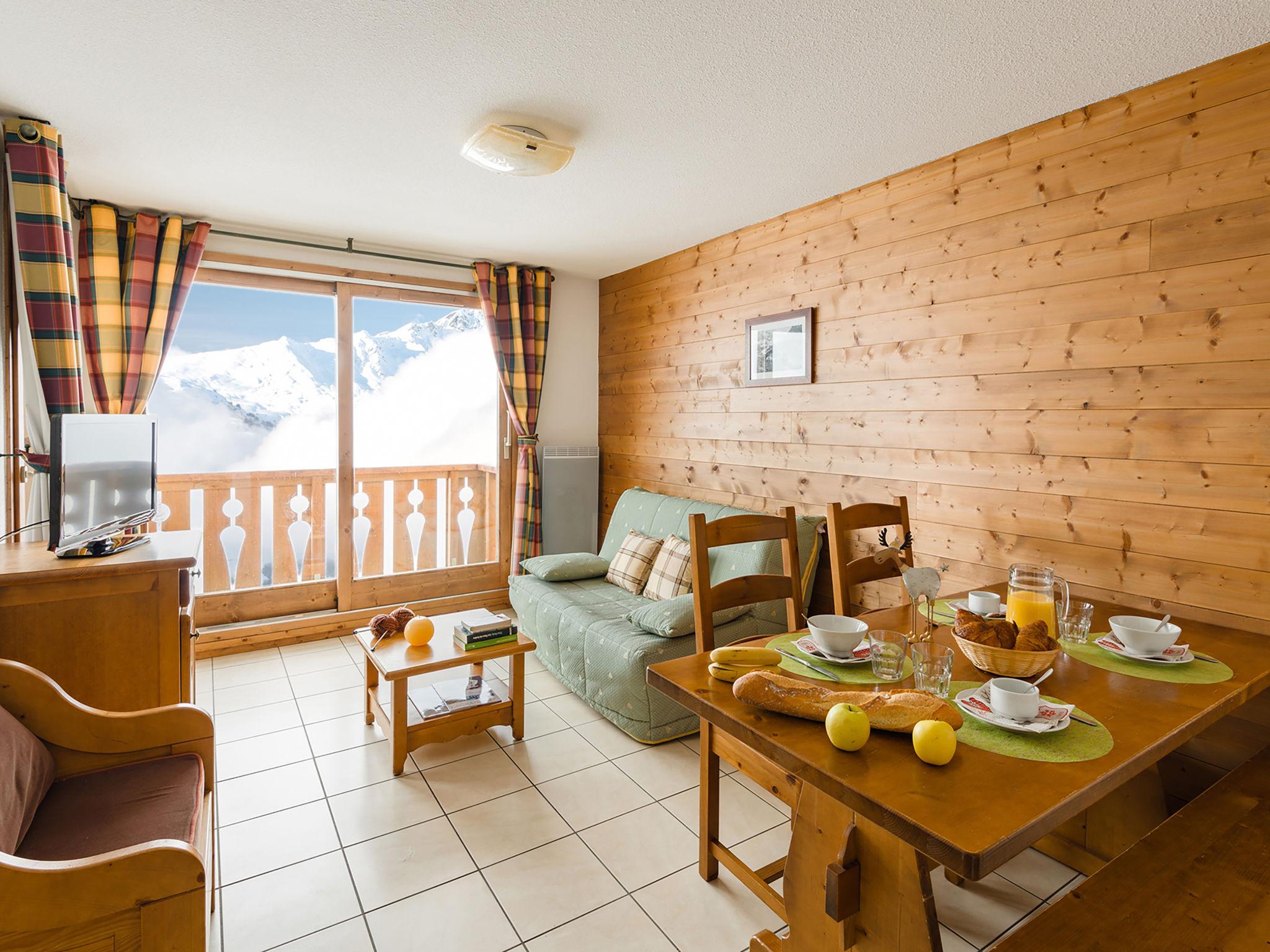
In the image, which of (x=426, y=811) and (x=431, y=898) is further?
(x=426, y=811)

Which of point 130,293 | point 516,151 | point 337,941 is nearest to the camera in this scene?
point 337,941

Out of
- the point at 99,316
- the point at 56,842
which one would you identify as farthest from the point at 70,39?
the point at 56,842

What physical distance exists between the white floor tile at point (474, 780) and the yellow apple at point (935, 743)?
175 cm

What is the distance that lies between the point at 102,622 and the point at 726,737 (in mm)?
1892

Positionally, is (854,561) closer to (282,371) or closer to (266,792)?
(266,792)

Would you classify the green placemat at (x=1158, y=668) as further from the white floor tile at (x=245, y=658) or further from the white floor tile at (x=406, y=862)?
the white floor tile at (x=245, y=658)

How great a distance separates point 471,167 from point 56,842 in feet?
8.53

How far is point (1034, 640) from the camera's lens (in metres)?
1.46

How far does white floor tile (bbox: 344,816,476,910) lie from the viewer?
6.26 ft

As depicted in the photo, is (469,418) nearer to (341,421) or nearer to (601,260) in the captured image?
(341,421)

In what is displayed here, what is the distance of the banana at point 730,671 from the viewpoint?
4.71ft

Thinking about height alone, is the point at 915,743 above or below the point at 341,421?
below

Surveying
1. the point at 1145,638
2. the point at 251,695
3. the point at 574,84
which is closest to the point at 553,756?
the point at 251,695

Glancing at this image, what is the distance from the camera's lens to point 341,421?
4.20m
